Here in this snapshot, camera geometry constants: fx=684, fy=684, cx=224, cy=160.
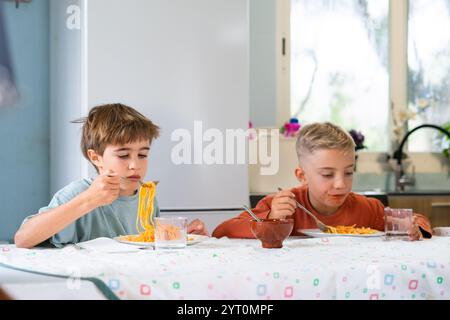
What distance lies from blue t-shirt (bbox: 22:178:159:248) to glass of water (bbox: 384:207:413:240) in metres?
0.74

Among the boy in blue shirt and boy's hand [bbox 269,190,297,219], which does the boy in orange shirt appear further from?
the boy in blue shirt

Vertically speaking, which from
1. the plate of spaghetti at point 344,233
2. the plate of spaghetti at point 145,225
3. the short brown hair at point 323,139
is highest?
the short brown hair at point 323,139

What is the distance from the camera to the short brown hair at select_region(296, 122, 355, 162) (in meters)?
2.17

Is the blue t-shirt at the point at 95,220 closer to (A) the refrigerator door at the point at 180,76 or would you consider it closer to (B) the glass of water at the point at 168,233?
(B) the glass of water at the point at 168,233

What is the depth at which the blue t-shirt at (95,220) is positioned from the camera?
5.57ft

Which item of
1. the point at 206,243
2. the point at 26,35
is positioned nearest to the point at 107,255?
the point at 206,243

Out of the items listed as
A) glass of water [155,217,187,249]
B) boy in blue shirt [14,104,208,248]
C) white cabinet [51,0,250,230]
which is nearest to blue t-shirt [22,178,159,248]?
boy in blue shirt [14,104,208,248]

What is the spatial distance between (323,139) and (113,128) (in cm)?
68

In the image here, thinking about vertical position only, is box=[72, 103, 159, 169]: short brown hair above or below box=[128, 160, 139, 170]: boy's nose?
above

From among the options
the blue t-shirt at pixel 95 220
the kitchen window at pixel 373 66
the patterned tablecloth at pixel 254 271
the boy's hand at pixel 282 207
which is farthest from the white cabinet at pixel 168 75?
the patterned tablecloth at pixel 254 271

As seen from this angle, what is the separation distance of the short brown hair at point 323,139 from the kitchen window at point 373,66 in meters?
1.79

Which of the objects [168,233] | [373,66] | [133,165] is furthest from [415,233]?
[373,66]

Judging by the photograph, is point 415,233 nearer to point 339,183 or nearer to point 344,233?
point 344,233

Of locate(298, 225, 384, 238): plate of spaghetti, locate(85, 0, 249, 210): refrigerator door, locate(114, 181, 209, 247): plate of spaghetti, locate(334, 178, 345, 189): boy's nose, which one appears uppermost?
locate(85, 0, 249, 210): refrigerator door
